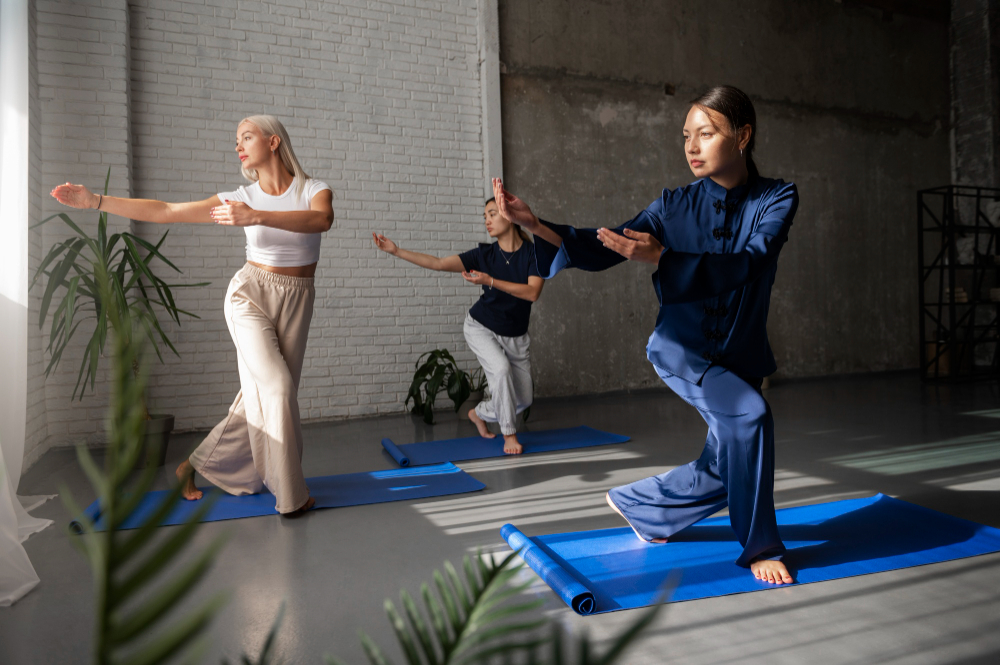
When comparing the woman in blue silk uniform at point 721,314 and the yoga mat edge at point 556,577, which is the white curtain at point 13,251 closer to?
the yoga mat edge at point 556,577

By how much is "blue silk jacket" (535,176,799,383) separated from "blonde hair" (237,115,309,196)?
1.47 meters

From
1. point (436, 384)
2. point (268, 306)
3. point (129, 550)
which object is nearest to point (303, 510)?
point (268, 306)

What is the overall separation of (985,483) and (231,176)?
5.63 m

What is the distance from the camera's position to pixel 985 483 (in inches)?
137

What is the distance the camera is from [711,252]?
2363 mm

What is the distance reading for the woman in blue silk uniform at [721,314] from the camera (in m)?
2.24

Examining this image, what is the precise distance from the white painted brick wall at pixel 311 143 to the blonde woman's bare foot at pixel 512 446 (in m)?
2.21

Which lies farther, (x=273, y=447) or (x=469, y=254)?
(x=469, y=254)

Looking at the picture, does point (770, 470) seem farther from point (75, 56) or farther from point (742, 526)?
point (75, 56)

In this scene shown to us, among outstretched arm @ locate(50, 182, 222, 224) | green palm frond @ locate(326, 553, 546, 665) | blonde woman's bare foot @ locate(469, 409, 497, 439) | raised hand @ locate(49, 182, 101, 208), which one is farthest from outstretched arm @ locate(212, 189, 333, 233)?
green palm frond @ locate(326, 553, 546, 665)

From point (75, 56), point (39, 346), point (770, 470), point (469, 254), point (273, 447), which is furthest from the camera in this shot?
point (75, 56)

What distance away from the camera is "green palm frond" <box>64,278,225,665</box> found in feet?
0.82

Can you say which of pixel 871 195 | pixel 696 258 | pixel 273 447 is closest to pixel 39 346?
pixel 273 447

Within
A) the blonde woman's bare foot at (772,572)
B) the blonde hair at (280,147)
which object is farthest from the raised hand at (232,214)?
the blonde woman's bare foot at (772,572)
